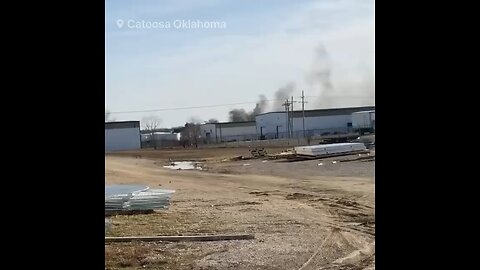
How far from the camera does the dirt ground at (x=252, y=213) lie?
401cm

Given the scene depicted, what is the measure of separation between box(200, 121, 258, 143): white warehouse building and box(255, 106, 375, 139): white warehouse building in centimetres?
12

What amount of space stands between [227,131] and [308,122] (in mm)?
1263

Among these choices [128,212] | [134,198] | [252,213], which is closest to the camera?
[128,212]

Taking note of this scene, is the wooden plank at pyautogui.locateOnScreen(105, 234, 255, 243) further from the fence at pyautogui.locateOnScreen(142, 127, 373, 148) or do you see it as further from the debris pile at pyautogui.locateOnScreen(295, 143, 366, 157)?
the debris pile at pyautogui.locateOnScreen(295, 143, 366, 157)

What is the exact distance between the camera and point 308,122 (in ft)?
22.2

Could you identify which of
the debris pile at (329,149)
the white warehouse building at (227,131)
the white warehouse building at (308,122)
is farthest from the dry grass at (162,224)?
the debris pile at (329,149)

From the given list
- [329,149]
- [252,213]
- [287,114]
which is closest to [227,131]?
[287,114]

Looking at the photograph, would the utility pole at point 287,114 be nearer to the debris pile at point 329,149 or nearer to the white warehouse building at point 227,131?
the white warehouse building at point 227,131

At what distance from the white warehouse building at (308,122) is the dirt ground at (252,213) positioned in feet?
2.14

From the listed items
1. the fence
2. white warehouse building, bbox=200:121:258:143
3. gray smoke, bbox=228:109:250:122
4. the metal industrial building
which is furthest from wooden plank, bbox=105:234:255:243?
the fence

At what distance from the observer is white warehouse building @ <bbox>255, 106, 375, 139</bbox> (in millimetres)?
6176

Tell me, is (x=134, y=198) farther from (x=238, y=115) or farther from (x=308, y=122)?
(x=308, y=122)
